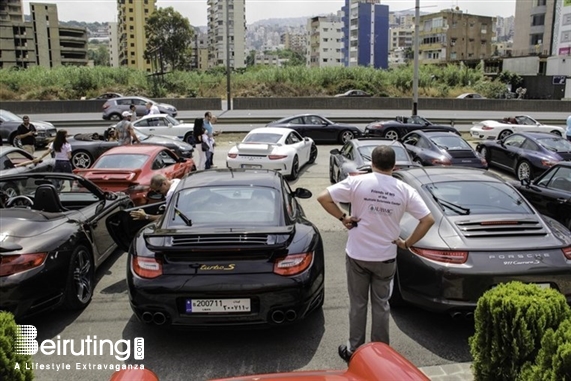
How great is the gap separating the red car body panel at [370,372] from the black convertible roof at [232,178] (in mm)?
2958

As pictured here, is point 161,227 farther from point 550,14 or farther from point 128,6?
point 128,6

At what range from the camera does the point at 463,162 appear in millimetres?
13195

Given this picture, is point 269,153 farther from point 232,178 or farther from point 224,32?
point 224,32

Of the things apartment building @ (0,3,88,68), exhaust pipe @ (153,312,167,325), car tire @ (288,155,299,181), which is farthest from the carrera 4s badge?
apartment building @ (0,3,88,68)

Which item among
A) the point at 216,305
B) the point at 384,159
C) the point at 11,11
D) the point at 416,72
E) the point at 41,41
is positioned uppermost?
the point at 11,11

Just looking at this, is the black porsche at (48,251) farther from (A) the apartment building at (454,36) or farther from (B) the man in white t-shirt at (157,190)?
(A) the apartment building at (454,36)

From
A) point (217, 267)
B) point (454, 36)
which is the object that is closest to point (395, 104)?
point (217, 267)

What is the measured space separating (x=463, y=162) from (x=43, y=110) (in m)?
30.5

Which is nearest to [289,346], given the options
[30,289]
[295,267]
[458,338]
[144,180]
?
[295,267]

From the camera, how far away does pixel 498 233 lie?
4.84 metres

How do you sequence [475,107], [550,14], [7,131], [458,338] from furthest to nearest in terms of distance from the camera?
[550,14]
[475,107]
[7,131]
[458,338]

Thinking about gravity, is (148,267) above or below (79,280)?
above

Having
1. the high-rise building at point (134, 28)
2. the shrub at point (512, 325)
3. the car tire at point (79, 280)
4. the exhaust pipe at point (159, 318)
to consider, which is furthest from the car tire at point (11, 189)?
the high-rise building at point (134, 28)

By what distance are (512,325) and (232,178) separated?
11.5 feet
